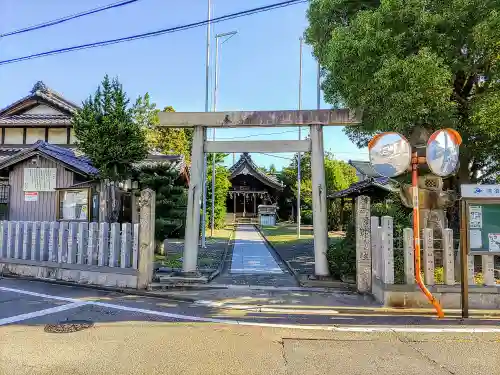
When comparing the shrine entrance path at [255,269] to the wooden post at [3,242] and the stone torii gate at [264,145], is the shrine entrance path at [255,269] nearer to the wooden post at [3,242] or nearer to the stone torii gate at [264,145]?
the stone torii gate at [264,145]

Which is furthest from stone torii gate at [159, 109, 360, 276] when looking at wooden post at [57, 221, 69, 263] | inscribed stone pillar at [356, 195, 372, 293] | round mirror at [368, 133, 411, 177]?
wooden post at [57, 221, 69, 263]

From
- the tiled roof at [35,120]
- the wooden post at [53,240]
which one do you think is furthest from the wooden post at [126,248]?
the tiled roof at [35,120]

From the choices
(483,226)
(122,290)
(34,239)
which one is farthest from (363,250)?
(34,239)

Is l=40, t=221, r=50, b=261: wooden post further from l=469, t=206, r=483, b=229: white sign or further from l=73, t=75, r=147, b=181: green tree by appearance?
l=469, t=206, r=483, b=229: white sign

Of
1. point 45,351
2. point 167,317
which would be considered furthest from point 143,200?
point 45,351

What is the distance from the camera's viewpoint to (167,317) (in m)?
6.04

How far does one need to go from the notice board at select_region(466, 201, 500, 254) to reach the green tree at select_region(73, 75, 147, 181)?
8.56 metres

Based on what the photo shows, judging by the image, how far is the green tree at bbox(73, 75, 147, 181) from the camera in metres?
10.6

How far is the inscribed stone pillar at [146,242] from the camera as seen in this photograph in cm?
809

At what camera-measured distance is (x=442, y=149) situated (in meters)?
6.18

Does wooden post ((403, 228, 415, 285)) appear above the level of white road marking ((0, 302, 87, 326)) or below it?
above

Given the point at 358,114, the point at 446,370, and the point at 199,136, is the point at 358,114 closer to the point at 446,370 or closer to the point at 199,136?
the point at 199,136

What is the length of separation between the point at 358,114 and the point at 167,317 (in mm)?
5758

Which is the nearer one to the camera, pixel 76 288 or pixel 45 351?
pixel 45 351
